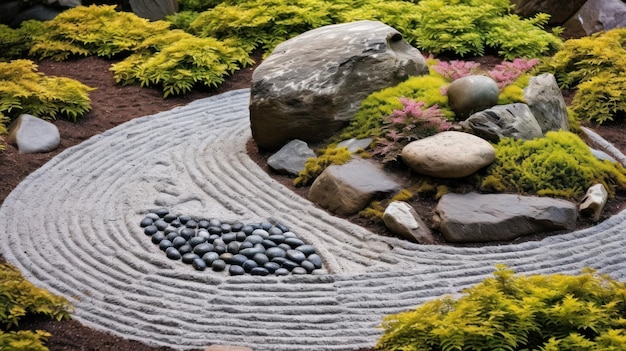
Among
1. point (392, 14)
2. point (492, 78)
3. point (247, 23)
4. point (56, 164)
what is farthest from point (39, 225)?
point (392, 14)

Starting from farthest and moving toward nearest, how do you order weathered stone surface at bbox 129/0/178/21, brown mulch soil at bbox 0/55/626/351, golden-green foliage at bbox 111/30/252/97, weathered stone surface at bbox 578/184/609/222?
weathered stone surface at bbox 129/0/178/21
golden-green foliage at bbox 111/30/252/97
weathered stone surface at bbox 578/184/609/222
brown mulch soil at bbox 0/55/626/351

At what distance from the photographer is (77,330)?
6.05 m

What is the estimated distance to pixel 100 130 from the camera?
1007 centimetres

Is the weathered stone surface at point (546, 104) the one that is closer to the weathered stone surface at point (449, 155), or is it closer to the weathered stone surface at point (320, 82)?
the weathered stone surface at point (449, 155)

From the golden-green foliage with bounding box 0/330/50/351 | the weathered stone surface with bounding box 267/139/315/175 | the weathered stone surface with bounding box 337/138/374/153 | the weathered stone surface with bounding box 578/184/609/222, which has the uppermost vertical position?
the golden-green foliage with bounding box 0/330/50/351

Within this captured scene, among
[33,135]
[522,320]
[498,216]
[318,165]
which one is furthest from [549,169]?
[33,135]

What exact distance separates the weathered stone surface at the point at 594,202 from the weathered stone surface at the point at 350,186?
176cm

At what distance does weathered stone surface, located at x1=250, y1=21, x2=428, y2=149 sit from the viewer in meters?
8.99

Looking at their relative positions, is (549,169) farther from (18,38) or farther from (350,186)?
(18,38)

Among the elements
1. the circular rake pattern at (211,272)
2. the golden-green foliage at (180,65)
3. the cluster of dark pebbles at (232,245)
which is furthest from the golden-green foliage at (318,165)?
the golden-green foliage at (180,65)

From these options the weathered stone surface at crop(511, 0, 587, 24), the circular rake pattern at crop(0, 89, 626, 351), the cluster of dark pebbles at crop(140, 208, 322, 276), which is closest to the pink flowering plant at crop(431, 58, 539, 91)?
the circular rake pattern at crop(0, 89, 626, 351)

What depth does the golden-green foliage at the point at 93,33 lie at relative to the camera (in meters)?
12.4

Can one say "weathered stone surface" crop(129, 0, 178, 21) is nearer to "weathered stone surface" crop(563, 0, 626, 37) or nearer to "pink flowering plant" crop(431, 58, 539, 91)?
"pink flowering plant" crop(431, 58, 539, 91)

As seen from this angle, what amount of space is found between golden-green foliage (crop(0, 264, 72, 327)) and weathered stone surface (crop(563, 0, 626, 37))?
10003 millimetres
